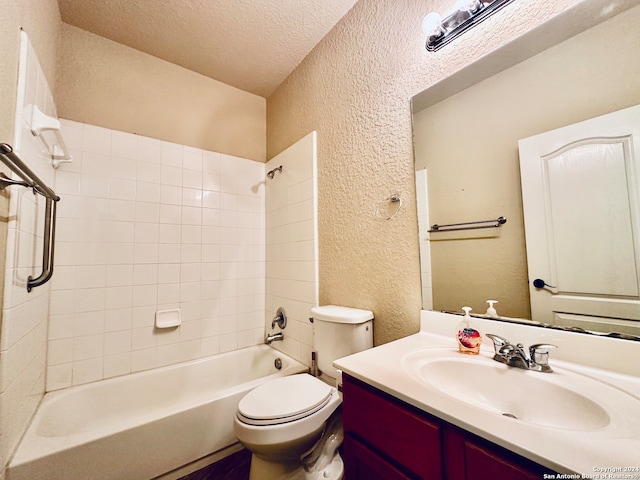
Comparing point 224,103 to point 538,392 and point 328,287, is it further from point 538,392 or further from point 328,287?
point 538,392

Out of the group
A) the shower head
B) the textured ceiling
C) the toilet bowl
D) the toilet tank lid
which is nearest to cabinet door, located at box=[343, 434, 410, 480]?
the toilet bowl

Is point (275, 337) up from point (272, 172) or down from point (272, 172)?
down

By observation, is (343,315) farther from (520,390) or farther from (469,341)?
(520,390)

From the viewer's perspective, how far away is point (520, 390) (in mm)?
740

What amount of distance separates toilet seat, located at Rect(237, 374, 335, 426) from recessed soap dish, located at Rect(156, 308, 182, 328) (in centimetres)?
95

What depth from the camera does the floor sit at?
1.38 metres

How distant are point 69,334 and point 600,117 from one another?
2616 millimetres

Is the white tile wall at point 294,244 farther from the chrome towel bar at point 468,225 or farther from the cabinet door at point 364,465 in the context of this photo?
the cabinet door at point 364,465

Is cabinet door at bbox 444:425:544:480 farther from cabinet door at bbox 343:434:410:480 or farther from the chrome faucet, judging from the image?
the chrome faucet

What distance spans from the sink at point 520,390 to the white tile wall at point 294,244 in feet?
3.22

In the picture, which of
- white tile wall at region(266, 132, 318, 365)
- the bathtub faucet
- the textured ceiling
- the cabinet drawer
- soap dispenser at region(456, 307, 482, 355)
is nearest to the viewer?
the cabinet drawer

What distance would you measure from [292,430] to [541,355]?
2.99 feet

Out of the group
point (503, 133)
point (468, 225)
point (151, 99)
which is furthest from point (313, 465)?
point (151, 99)

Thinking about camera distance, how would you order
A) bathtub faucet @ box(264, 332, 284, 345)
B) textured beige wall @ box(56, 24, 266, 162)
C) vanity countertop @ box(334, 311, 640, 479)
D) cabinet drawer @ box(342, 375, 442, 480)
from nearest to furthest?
vanity countertop @ box(334, 311, 640, 479) < cabinet drawer @ box(342, 375, 442, 480) < textured beige wall @ box(56, 24, 266, 162) < bathtub faucet @ box(264, 332, 284, 345)
